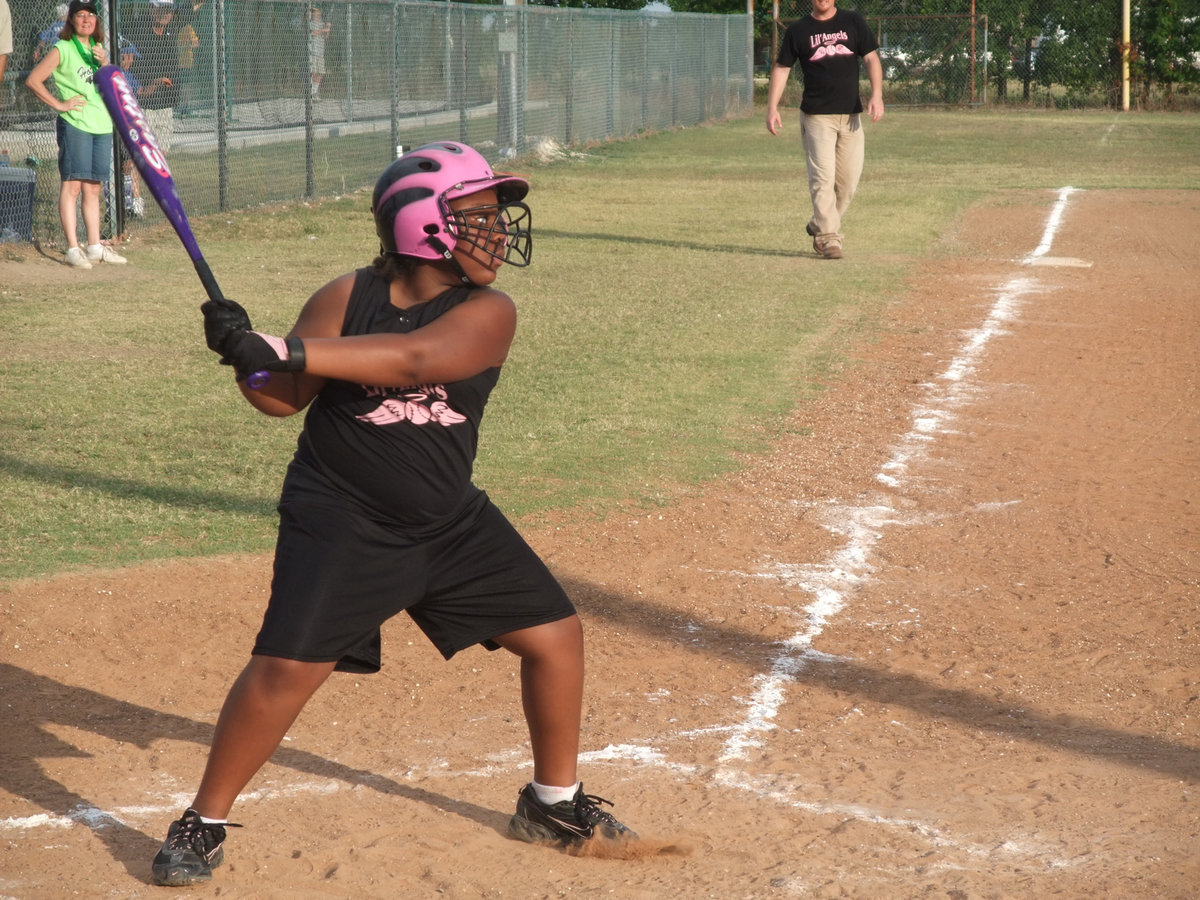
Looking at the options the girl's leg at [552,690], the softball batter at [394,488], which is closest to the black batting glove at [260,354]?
the softball batter at [394,488]

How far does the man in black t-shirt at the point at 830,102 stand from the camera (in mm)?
12461

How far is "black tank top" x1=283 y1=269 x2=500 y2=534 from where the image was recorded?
3.04 meters

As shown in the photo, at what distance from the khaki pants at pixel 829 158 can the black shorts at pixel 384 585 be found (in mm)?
9825

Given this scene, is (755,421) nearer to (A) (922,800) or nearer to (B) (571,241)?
(A) (922,800)

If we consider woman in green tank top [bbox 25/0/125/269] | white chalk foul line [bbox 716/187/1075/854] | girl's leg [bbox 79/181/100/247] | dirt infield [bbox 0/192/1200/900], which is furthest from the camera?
girl's leg [bbox 79/181/100/247]

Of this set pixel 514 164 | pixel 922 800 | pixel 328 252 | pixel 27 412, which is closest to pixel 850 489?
Result: pixel 922 800

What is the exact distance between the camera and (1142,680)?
14.0 ft

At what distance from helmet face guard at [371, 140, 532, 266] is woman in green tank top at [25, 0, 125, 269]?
891 centimetres

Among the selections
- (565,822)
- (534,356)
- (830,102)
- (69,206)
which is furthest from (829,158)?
(565,822)

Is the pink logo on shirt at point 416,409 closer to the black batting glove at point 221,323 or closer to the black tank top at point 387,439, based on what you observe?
the black tank top at point 387,439

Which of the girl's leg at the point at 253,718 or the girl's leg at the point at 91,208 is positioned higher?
the girl's leg at the point at 91,208

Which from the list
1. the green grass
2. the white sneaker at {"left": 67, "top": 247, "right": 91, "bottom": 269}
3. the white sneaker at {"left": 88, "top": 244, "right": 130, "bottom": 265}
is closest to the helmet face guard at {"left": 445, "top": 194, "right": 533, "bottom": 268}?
the green grass

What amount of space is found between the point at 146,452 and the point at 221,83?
9.22 m

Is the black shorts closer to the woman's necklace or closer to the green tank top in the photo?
the green tank top
